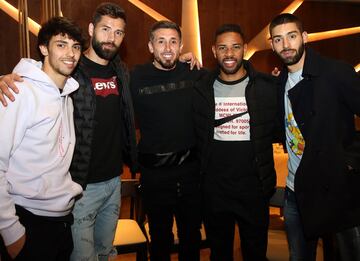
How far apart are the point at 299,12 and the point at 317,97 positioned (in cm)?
387

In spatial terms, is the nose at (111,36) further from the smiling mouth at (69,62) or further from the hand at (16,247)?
the hand at (16,247)

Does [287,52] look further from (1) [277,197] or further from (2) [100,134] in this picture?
(2) [100,134]

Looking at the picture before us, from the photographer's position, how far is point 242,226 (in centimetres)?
229

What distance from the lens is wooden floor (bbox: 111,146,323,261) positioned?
7.63 ft

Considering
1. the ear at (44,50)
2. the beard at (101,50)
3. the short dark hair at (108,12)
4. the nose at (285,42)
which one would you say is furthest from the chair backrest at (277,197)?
the ear at (44,50)

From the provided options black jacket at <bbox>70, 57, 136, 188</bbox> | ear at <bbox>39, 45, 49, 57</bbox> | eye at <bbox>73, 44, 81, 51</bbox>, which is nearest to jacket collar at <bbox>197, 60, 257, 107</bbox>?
black jacket at <bbox>70, 57, 136, 188</bbox>

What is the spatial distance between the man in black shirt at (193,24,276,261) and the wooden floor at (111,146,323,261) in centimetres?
14

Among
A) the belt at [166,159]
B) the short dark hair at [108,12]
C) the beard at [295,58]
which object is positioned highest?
the short dark hair at [108,12]

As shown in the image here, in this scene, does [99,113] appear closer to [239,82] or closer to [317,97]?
[239,82]

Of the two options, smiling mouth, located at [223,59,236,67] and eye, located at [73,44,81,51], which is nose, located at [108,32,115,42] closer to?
eye, located at [73,44,81,51]

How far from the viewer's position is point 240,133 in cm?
219

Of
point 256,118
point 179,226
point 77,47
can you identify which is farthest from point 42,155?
point 256,118

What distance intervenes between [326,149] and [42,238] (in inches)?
58.1

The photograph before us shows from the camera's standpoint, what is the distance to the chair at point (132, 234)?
2.41 meters
